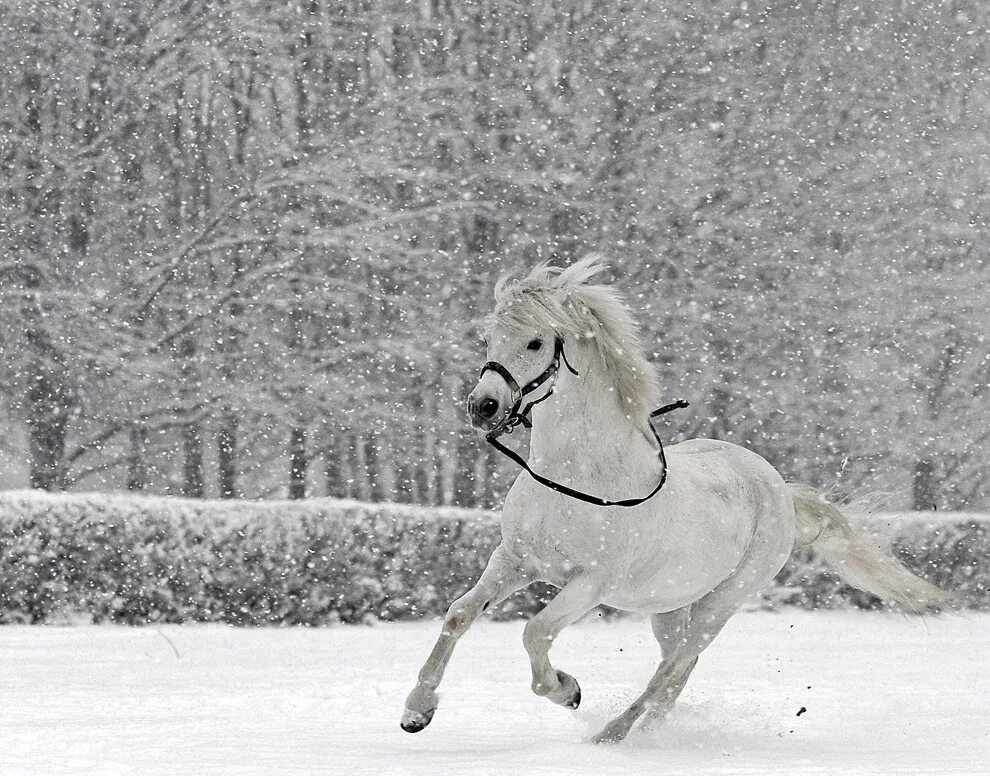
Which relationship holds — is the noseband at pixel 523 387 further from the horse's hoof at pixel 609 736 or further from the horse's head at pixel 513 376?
the horse's hoof at pixel 609 736

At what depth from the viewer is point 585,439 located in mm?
6035

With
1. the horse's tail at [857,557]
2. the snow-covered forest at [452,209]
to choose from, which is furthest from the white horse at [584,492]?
the snow-covered forest at [452,209]

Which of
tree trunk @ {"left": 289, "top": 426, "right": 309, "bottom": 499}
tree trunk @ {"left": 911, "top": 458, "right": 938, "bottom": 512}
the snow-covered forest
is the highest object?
the snow-covered forest

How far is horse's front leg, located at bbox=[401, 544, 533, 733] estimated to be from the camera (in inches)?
227

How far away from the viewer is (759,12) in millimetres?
18547

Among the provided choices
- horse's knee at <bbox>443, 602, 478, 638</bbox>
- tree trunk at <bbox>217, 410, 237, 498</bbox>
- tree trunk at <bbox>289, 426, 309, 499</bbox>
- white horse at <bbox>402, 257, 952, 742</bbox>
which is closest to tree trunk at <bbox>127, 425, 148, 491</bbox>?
tree trunk at <bbox>217, 410, 237, 498</bbox>

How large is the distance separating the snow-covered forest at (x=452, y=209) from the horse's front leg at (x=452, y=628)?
37.2ft

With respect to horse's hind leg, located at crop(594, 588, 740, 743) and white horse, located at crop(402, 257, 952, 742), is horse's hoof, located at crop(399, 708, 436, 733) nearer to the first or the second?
white horse, located at crop(402, 257, 952, 742)

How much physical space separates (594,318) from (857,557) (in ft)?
8.94

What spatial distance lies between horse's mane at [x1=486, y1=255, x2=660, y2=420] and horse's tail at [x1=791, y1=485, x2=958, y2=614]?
1926mm

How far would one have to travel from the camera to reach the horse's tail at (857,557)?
7.82 meters

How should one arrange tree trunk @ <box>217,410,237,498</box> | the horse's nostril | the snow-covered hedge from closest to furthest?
the horse's nostril
the snow-covered hedge
tree trunk @ <box>217,410,237,498</box>

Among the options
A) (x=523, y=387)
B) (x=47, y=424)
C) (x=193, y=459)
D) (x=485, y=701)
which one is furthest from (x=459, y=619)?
(x=193, y=459)

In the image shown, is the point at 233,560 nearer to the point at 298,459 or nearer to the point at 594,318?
the point at 298,459
